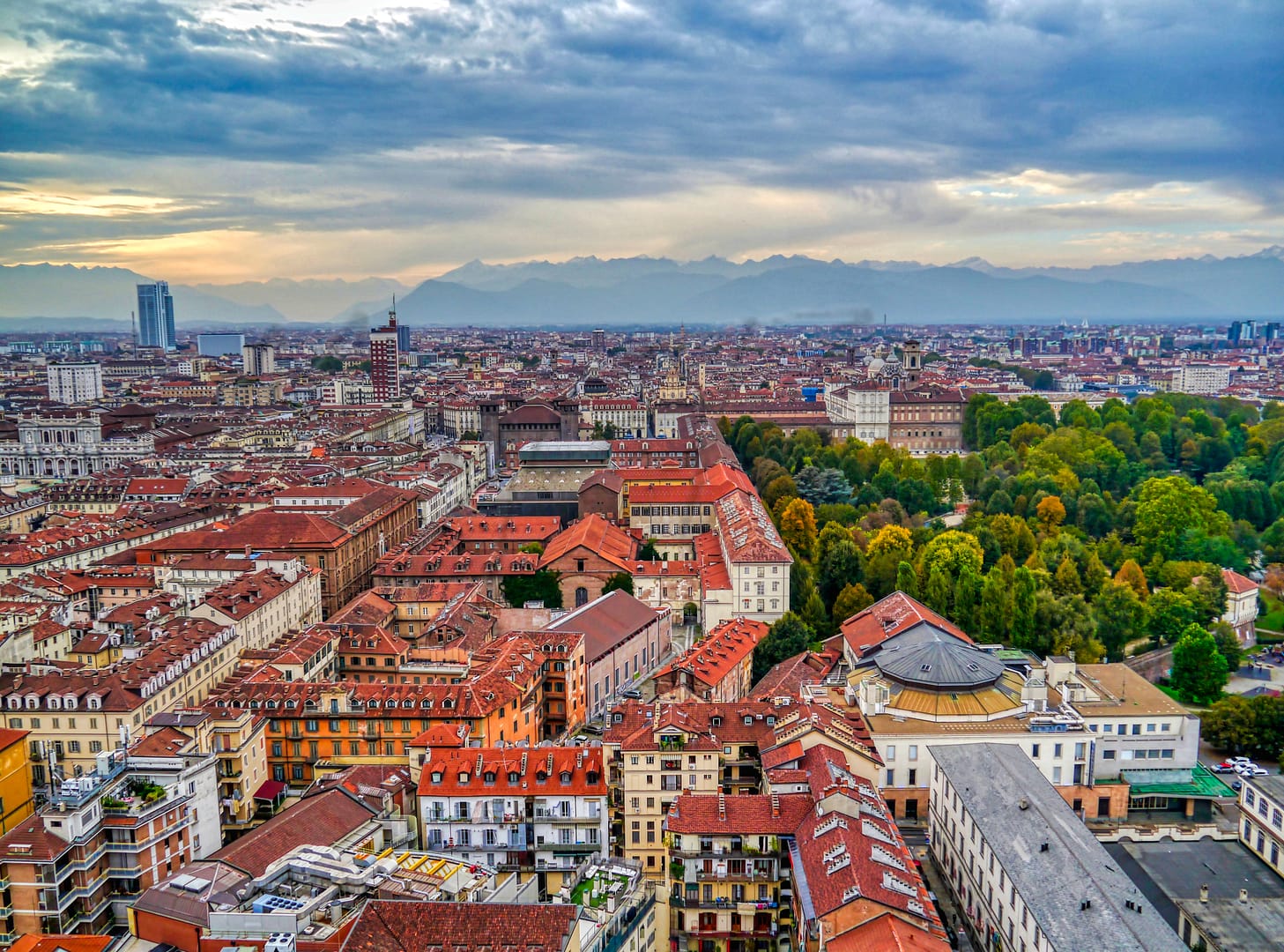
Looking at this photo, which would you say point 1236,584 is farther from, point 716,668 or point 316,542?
point 316,542

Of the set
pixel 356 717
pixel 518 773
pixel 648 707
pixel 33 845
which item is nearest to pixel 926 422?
pixel 648 707

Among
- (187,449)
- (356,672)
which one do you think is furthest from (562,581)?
(187,449)

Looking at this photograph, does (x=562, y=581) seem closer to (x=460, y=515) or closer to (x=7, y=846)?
(x=460, y=515)

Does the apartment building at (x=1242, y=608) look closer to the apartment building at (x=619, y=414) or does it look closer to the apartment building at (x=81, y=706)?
the apartment building at (x=81, y=706)

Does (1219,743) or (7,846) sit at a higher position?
(7,846)

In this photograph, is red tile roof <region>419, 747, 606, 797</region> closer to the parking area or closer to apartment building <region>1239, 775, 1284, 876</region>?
the parking area
